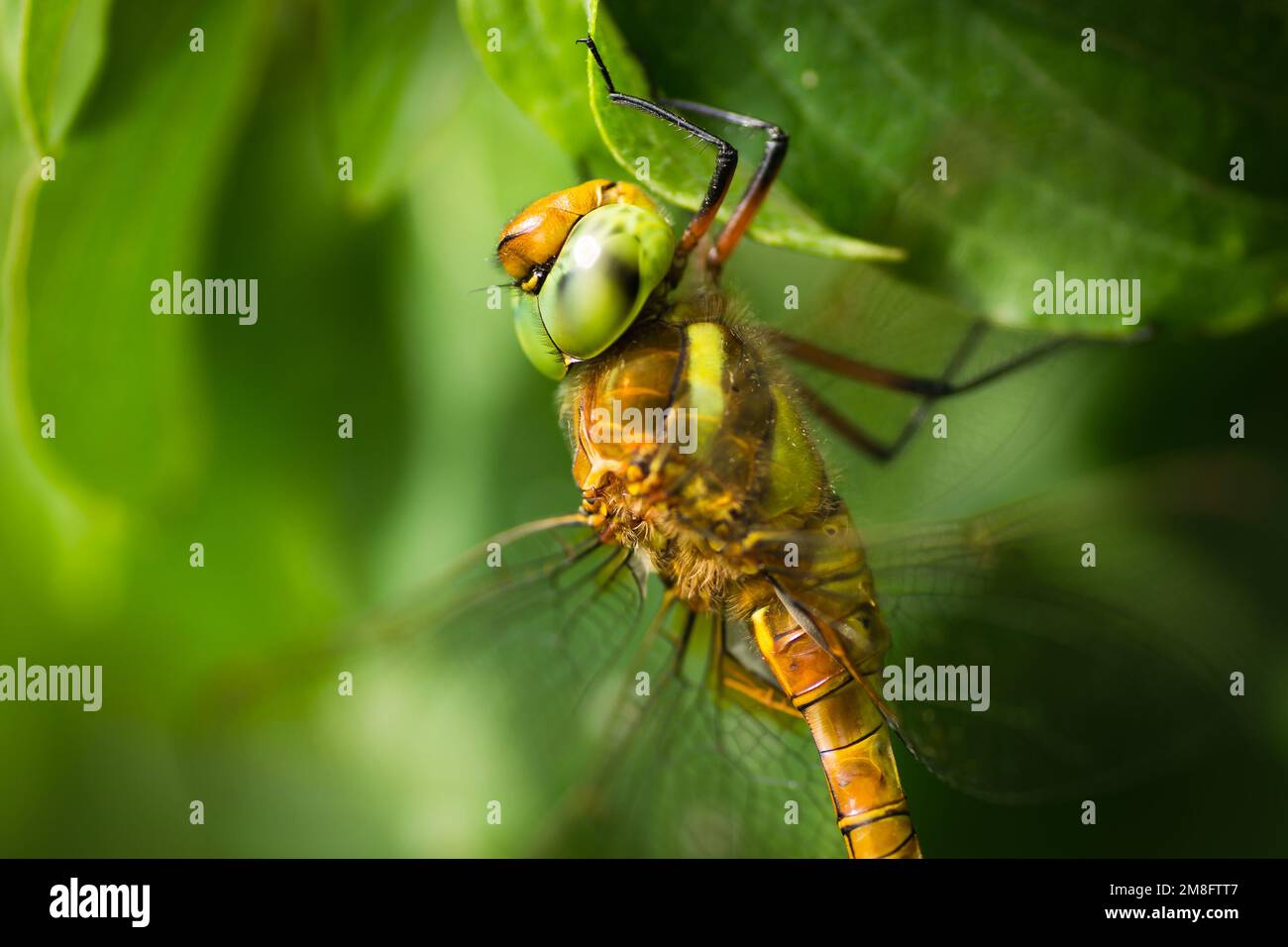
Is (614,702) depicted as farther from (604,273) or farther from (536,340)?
(604,273)

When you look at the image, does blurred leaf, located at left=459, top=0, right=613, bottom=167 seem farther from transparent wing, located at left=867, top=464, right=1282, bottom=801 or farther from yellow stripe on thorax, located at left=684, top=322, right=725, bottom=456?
transparent wing, located at left=867, top=464, right=1282, bottom=801

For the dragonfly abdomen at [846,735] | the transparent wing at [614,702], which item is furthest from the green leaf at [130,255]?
the dragonfly abdomen at [846,735]

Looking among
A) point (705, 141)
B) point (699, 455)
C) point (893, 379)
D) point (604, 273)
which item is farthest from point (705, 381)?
point (893, 379)

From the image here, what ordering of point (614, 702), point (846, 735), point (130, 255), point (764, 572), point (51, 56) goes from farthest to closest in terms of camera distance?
point (614, 702) < point (130, 255) < point (846, 735) < point (764, 572) < point (51, 56)

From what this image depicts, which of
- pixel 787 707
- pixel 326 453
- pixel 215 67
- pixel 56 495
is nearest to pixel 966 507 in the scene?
pixel 787 707

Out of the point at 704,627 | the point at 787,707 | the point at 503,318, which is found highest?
the point at 503,318

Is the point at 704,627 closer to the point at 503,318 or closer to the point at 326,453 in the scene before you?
the point at 503,318
